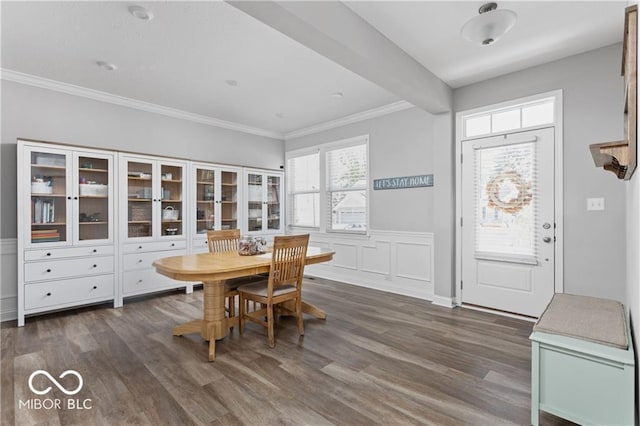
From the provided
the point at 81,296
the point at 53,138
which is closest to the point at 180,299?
the point at 81,296

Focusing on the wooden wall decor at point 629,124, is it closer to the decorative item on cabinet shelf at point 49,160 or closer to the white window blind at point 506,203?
the white window blind at point 506,203

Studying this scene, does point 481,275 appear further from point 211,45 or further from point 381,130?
point 211,45

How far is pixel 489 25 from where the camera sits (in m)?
2.17

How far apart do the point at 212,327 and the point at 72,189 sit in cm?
255

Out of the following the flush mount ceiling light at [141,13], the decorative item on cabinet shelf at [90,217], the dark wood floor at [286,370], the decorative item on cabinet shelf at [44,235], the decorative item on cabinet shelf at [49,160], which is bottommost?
the dark wood floor at [286,370]

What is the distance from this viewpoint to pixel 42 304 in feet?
11.3

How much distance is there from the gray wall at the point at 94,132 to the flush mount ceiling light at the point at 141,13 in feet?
7.34

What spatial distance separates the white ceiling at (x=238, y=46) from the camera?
2.44 m

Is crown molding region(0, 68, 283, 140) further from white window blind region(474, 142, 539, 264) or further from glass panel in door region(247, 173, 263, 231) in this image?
white window blind region(474, 142, 539, 264)

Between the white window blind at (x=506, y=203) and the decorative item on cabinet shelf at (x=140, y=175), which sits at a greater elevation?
the decorative item on cabinet shelf at (x=140, y=175)

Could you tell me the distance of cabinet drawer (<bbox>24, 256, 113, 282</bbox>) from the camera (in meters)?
3.40

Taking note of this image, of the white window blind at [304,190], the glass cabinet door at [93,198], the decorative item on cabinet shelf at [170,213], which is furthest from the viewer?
the white window blind at [304,190]

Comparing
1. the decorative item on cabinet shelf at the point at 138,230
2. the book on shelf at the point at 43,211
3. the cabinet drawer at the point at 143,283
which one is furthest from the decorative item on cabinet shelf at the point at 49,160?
the cabinet drawer at the point at 143,283

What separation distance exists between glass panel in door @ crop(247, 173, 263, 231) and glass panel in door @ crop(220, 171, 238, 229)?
251mm
